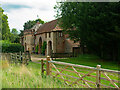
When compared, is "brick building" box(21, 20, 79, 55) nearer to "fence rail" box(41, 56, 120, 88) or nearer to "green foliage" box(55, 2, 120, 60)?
"green foliage" box(55, 2, 120, 60)

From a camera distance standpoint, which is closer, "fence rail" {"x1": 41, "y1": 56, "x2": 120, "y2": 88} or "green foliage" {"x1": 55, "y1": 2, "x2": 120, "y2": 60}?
"fence rail" {"x1": 41, "y1": 56, "x2": 120, "y2": 88}

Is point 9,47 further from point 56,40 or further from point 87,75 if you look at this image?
point 87,75

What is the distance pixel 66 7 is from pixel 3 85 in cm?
1786

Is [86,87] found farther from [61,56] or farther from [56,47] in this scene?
A: [56,47]

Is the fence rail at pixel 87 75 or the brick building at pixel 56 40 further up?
the brick building at pixel 56 40

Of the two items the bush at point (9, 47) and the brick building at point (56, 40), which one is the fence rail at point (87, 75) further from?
the brick building at point (56, 40)

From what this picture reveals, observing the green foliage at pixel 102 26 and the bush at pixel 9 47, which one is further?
the bush at pixel 9 47

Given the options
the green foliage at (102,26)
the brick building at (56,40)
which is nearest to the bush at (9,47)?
the brick building at (56,40)

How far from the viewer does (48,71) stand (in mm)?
8336

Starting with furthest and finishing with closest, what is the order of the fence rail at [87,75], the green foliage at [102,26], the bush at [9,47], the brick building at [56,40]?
the brick building at [56,40]
the bush at [9,47]
the green foliage at [102,26]
the fence rail at [87,75]

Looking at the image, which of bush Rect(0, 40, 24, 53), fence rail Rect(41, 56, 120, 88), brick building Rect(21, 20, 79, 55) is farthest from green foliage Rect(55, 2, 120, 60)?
brick building Rect(21, 20, 79, 55)

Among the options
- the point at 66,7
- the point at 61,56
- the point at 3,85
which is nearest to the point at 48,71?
the point at 3,85

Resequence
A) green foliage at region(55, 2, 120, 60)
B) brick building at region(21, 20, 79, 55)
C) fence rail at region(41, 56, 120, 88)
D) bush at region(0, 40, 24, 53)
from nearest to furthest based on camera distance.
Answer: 1. fence rail at region(41, 56, 120, 88)
2. green foliage at region(55, 2, 120, 60)
3. bush at region(0, 40, 24, 53)
4. brick building at region(21, 20, 79, 55)

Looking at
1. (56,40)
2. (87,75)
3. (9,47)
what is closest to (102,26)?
(87,75)
